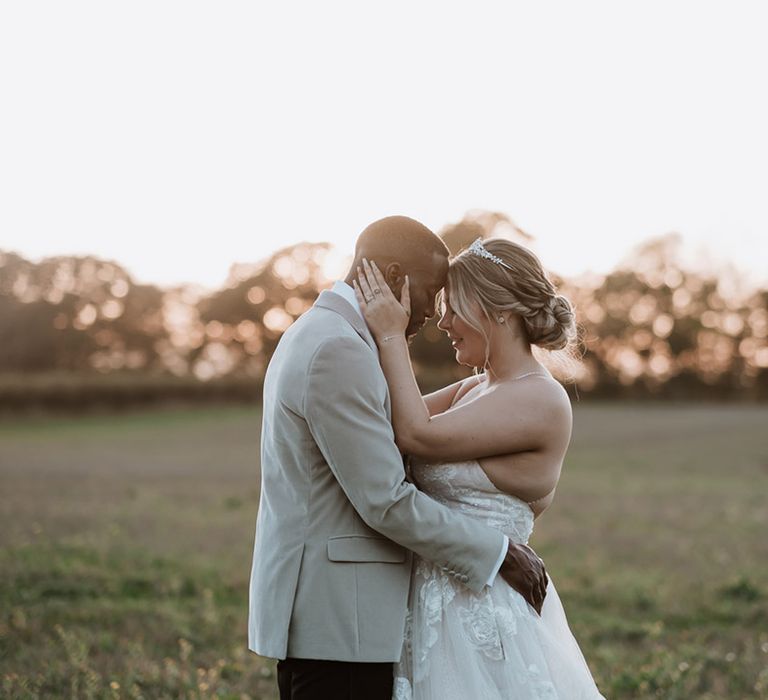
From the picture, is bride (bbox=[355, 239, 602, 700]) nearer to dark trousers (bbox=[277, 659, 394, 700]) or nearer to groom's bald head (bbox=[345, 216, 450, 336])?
groom's bald head (bbox=[345, 216, 450, 336])

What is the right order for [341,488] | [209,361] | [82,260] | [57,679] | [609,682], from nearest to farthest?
[341,488], [57,679], [609,682], [82,260], [209,361]

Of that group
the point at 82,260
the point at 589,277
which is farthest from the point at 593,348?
the point at 82,260

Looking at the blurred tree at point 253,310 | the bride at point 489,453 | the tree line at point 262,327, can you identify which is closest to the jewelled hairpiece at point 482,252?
the bride at point 489,453

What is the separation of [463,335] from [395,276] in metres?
0.45

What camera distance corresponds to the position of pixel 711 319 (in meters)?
76.0

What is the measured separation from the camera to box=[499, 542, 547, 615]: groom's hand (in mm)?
3658

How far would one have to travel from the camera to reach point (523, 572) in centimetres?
367

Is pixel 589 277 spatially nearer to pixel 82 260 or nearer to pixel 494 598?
pixel 82 260

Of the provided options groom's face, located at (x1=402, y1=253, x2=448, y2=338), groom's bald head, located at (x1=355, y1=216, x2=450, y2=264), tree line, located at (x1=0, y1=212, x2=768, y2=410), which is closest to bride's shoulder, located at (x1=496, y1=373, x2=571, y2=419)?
groom's face, located at (x1=402, y1=253, x2=448, y2=338)

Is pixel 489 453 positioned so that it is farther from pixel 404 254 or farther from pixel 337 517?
pixel 404 254

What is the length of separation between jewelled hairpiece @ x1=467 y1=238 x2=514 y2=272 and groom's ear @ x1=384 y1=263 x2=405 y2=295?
39cm

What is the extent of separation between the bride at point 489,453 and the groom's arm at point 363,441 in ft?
1.11

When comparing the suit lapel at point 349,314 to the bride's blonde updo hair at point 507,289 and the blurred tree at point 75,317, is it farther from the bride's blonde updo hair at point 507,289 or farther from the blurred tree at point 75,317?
the blurred tree at point 75,317

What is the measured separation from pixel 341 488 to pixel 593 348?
70.0 meters
